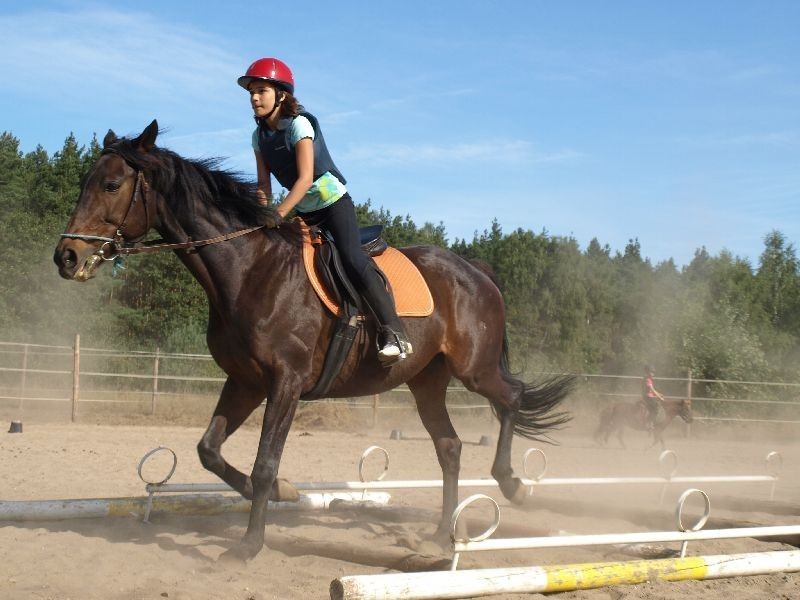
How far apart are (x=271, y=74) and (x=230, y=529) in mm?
3570

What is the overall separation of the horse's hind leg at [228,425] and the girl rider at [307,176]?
103 cm

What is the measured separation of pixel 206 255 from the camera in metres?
5.31

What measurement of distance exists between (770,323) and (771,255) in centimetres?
749

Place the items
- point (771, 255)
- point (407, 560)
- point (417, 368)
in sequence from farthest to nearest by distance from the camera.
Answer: point (771, 255)
point (417, 368)
point (407, 560)

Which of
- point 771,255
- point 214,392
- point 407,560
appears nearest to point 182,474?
point 407,560

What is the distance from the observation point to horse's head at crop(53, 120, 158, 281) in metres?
4.79

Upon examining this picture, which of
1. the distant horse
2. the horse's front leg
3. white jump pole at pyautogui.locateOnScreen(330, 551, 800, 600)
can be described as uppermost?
the horse's front leg

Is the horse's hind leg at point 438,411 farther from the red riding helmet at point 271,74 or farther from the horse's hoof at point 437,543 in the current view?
the red riding helmet at point 271,74

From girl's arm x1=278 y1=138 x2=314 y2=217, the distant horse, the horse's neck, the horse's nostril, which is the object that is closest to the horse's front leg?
the horse's neck

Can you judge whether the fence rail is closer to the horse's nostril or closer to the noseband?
the noseband

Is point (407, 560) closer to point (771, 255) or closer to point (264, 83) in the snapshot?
point (264, 83)

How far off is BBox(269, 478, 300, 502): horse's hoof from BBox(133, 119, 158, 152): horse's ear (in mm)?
2454

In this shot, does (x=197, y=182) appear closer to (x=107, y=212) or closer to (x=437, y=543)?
(x=107, y=212)

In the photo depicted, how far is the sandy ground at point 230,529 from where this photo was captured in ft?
14.9
